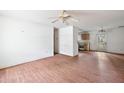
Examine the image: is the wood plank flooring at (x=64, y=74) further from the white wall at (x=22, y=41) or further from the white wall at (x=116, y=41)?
the white wall at (x=116, y=41)

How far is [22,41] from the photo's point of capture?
486 cm

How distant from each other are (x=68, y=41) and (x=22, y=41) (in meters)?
3.22

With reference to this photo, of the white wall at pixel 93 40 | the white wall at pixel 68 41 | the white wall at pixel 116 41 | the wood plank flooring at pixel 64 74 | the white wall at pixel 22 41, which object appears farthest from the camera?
the white wall at pixel 93 40

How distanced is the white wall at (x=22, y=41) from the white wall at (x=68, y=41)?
1261mm

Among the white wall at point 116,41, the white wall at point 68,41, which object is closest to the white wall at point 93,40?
the white wall at point 116,41

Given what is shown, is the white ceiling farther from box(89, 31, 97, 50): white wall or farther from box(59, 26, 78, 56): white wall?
box(89, 31, 97, 50): white wall

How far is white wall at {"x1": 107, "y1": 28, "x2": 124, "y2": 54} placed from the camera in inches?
304

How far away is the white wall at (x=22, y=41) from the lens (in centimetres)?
407
